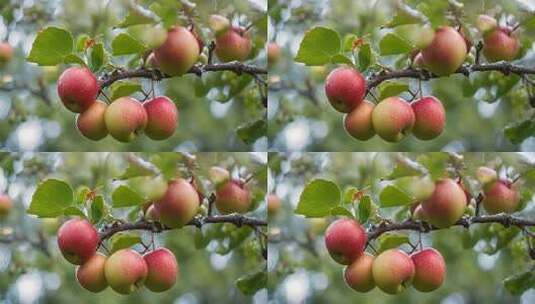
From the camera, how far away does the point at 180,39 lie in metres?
2.46

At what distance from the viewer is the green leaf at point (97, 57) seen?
2.48 meters

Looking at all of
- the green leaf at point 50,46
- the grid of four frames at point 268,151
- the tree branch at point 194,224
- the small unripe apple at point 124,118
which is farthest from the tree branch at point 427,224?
the green leaf at point 50,46

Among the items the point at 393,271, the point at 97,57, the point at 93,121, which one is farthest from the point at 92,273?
the point at 393,271

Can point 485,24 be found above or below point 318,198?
above

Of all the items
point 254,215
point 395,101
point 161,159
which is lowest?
point 254,215

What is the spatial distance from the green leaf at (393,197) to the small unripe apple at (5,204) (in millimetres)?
1171

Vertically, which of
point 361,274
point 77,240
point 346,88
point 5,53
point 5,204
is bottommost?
point 5,204

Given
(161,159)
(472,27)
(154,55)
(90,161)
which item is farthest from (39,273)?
(472,27)

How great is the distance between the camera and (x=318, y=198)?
8.23ft

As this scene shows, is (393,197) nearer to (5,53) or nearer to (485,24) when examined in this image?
(485,24)

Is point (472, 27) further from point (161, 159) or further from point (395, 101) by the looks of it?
point (161, 159)

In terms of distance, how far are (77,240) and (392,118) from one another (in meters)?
0.85

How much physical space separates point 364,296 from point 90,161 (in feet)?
3.04

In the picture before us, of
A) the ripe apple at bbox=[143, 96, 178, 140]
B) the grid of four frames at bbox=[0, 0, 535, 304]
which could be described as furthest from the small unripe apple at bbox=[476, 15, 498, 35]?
the ripe apple at bbox=[143, 96, 178, 140]
